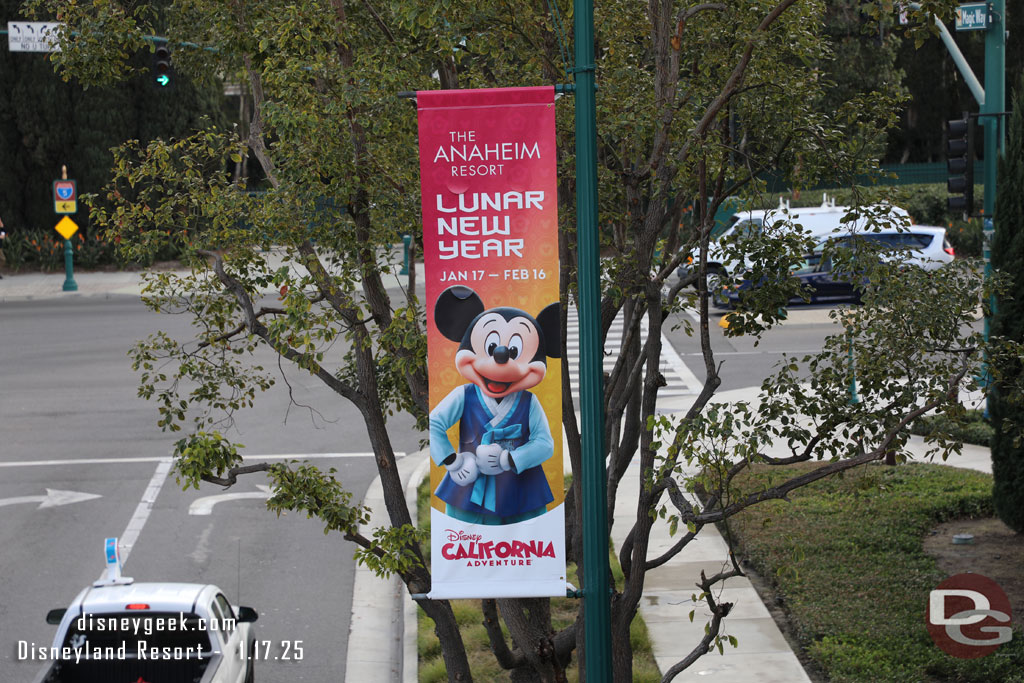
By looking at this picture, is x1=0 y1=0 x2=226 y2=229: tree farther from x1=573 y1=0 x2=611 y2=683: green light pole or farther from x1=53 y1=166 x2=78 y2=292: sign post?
x1=573 y1=0 x2=611 y2=683: green light pole

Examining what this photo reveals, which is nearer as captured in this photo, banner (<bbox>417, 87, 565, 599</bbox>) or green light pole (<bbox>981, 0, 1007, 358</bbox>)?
banner (<bbox>417, 87, 565, 599</bbox>)

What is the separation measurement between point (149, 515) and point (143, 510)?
0.25 metres

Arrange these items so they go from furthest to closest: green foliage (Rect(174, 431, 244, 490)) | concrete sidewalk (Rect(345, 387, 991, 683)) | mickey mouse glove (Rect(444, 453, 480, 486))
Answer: concrete sidewalk (Rect(345, 387, 991, 683)) < green foliage (Rect(174, 431, 244, 490)) < mickey mouse glove (Rect(444, 453, 480, 486))

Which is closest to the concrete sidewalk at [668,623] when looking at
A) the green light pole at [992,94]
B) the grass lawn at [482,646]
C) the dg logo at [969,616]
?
the grass lawn at [482,646]

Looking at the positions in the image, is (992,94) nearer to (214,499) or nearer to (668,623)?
(668,623)

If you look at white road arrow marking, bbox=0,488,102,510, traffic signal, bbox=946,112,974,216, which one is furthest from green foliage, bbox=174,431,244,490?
traffic signal, bbox=946,112,974,216

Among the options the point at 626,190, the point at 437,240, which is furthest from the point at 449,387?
the point at 626,190

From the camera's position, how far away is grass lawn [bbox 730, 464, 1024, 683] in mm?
8820

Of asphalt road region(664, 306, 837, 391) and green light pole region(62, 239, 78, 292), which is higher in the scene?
green light pole region(62, 239, 78, 292)

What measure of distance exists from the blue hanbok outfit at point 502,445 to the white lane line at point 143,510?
8255mm

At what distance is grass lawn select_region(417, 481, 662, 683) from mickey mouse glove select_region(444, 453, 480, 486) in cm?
390

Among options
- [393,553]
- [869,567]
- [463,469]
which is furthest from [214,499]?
[463,469]

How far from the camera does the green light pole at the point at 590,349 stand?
17.9 ft

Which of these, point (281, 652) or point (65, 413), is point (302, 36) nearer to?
point (281, 652)
